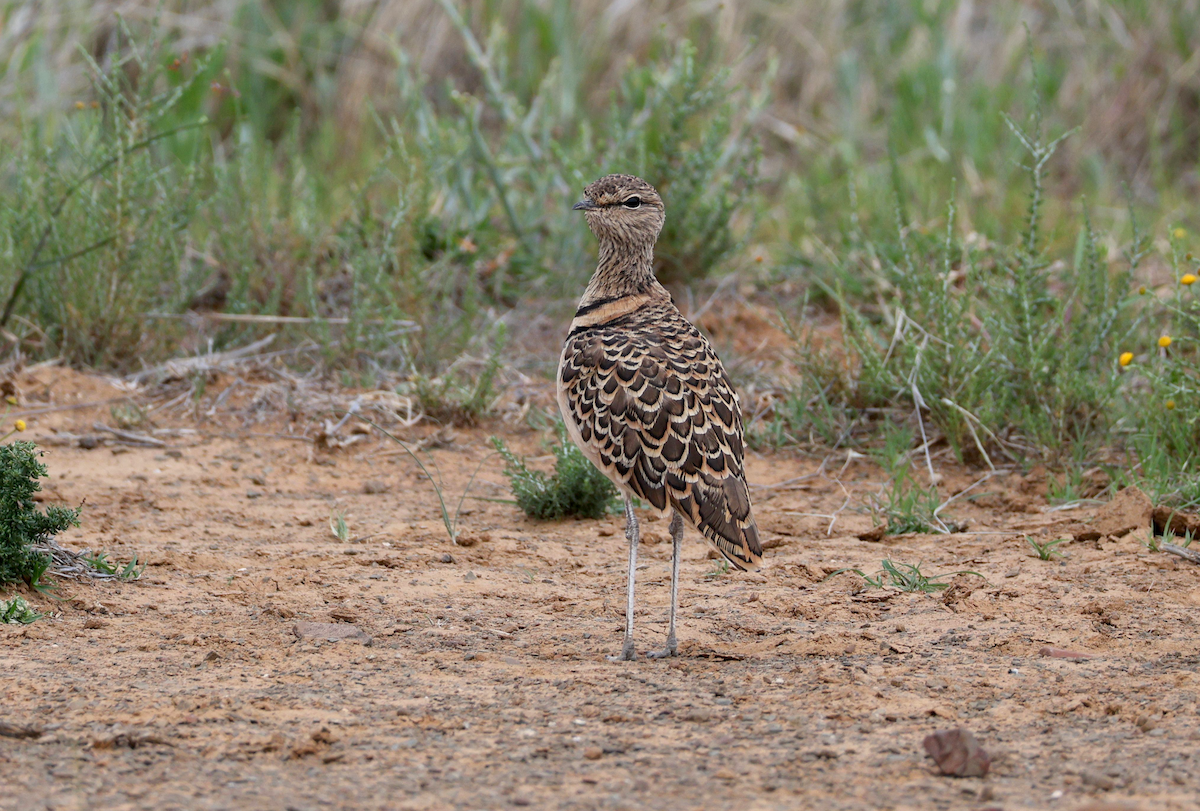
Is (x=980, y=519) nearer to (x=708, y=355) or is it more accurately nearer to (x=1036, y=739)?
(x=708, y=355)

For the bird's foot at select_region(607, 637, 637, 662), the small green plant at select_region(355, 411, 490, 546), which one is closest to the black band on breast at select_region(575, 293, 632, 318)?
the small green plant at select_region(355, 411, 490, 546)

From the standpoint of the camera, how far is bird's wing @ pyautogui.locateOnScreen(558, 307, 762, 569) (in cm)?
390

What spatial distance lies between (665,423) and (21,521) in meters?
2.05

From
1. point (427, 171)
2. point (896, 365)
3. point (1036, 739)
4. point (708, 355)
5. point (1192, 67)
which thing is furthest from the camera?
point (1192, 67)

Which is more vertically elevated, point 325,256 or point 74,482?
point 325,256

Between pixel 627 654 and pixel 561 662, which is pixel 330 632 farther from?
pixel 627 654

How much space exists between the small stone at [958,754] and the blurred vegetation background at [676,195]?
8.94ft

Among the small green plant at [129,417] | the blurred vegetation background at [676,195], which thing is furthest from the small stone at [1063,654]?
the small green plant at [129,417]

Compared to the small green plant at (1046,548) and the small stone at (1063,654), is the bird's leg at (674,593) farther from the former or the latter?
the small green plant at (1046,548)

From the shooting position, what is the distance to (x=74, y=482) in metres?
5.36

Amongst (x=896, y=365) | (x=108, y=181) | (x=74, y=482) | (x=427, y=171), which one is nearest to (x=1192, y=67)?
(x=896, y=365)

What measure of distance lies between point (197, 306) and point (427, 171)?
160cm

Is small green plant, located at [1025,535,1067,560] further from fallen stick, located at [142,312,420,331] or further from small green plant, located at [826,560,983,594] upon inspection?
fallen stick, located at [142,312,420,331]

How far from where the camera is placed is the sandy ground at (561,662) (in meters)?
2.78
